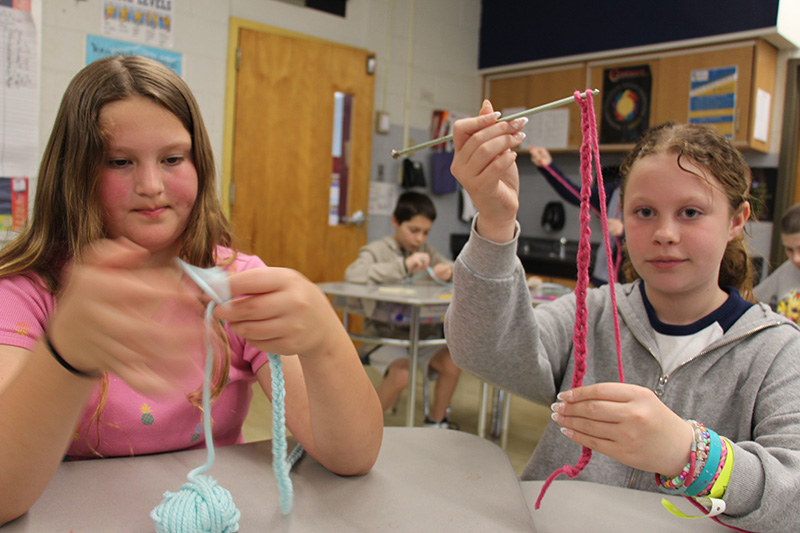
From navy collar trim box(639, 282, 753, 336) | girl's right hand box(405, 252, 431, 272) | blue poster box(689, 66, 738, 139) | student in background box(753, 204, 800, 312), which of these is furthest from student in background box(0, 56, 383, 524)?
blue poster box(689, 66, 738, 139)

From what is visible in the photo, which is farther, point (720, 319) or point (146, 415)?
point (720, 319)

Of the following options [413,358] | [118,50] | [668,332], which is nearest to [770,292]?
[413,358]

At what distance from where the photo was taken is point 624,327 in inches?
44.6

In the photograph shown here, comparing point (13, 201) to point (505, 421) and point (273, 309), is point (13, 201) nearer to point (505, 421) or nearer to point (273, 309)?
point (505, 421)

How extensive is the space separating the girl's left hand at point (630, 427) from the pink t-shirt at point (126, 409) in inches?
21.2

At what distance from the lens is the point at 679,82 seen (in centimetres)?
403

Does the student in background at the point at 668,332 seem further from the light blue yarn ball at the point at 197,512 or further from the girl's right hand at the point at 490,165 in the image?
the light blue yarn ball at the point at 197,512

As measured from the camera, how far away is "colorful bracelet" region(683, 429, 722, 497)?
0.75m

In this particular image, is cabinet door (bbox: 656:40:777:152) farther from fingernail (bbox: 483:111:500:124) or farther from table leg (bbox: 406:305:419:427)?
fingernail (bbox: 483:111:500:124)

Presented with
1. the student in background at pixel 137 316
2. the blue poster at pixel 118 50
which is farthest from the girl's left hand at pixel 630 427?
the blue poster at pixel 118 50

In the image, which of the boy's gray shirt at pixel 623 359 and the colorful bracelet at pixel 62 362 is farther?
the boy's gray shirt at pixel 623 359

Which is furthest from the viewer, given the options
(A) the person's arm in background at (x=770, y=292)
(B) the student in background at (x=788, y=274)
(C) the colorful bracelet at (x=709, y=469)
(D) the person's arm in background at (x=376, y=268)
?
(D) the person's arm in background at (x=376, y=268)

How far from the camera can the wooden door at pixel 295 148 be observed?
380 centimetres

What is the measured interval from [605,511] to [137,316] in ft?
2.18
